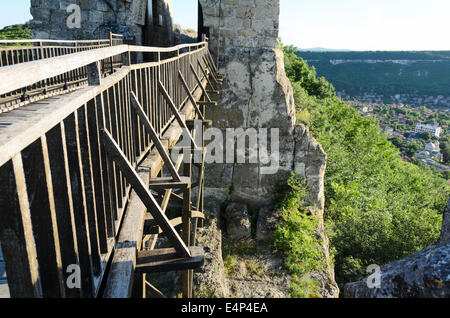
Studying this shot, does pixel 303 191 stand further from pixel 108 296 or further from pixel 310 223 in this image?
pixel 108 296

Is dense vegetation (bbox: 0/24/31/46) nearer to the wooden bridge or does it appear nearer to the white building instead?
the wooden bridge

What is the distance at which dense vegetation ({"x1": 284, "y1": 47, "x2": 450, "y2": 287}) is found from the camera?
11.6 metres

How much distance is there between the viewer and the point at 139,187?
2.26 m

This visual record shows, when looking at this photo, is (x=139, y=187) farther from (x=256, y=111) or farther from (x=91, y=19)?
(x=91, y=19)

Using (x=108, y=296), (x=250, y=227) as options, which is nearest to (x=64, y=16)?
(x=250, y=227)

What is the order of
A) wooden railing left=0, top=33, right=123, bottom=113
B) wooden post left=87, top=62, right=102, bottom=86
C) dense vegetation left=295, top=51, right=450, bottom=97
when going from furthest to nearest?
dense vegetation left=295, top=51, right=450, bottom=97
wooden railing left=0, top=33, right=123, bottom=113
wooden post left=87, top=62, right=102, bottom=86

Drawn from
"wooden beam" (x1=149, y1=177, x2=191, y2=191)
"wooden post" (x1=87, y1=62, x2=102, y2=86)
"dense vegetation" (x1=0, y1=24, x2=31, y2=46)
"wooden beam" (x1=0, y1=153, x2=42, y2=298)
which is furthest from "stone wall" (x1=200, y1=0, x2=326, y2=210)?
"dense vegetation" (x1=0, y1=24, x2=31, y2=46)

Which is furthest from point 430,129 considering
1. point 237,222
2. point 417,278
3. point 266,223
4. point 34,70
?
point 34,70

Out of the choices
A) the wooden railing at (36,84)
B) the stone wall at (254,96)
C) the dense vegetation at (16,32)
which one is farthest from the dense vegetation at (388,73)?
the wooden railing at (36,84)

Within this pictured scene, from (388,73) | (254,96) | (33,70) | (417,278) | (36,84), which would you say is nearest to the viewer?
(33,70)

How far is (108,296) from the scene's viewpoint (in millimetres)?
1835

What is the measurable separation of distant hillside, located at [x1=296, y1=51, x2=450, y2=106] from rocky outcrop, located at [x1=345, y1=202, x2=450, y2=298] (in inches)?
3135

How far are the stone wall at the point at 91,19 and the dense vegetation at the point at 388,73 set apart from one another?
74.1m

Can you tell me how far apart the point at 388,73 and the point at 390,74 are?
589 millimetres
